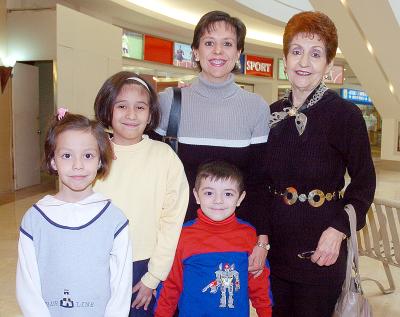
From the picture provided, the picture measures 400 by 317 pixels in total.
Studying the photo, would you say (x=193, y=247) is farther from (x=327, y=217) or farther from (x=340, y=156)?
(x=340, y=156)

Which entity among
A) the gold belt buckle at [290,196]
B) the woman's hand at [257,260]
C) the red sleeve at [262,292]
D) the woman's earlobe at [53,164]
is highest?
the woman's earlobe at [53,164]

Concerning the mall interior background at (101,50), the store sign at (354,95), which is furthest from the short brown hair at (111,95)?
the store sign at (354,95)

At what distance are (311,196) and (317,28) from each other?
660mm

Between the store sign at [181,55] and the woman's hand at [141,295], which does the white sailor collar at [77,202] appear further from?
the store sign at [181,55]

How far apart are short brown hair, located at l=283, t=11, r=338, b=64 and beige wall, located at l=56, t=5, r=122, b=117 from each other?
17.3 ft

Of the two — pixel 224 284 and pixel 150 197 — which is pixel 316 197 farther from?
pixel 150 197

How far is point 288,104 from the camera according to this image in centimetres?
191

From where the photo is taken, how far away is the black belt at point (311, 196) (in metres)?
1.77

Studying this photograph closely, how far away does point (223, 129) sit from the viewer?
6.26 ft

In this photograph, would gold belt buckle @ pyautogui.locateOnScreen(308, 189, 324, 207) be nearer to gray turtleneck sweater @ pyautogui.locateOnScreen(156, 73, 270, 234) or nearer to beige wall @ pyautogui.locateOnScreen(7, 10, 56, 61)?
gray turtleneck sweater @ pyautogui.locateOnScreen(156, 73, 270, 234)

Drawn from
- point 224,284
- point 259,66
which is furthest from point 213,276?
point 259,66

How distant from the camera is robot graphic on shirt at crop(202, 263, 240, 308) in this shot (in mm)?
1788

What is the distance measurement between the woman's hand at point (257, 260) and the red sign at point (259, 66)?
1215cm

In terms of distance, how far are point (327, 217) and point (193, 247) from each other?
55 cm
